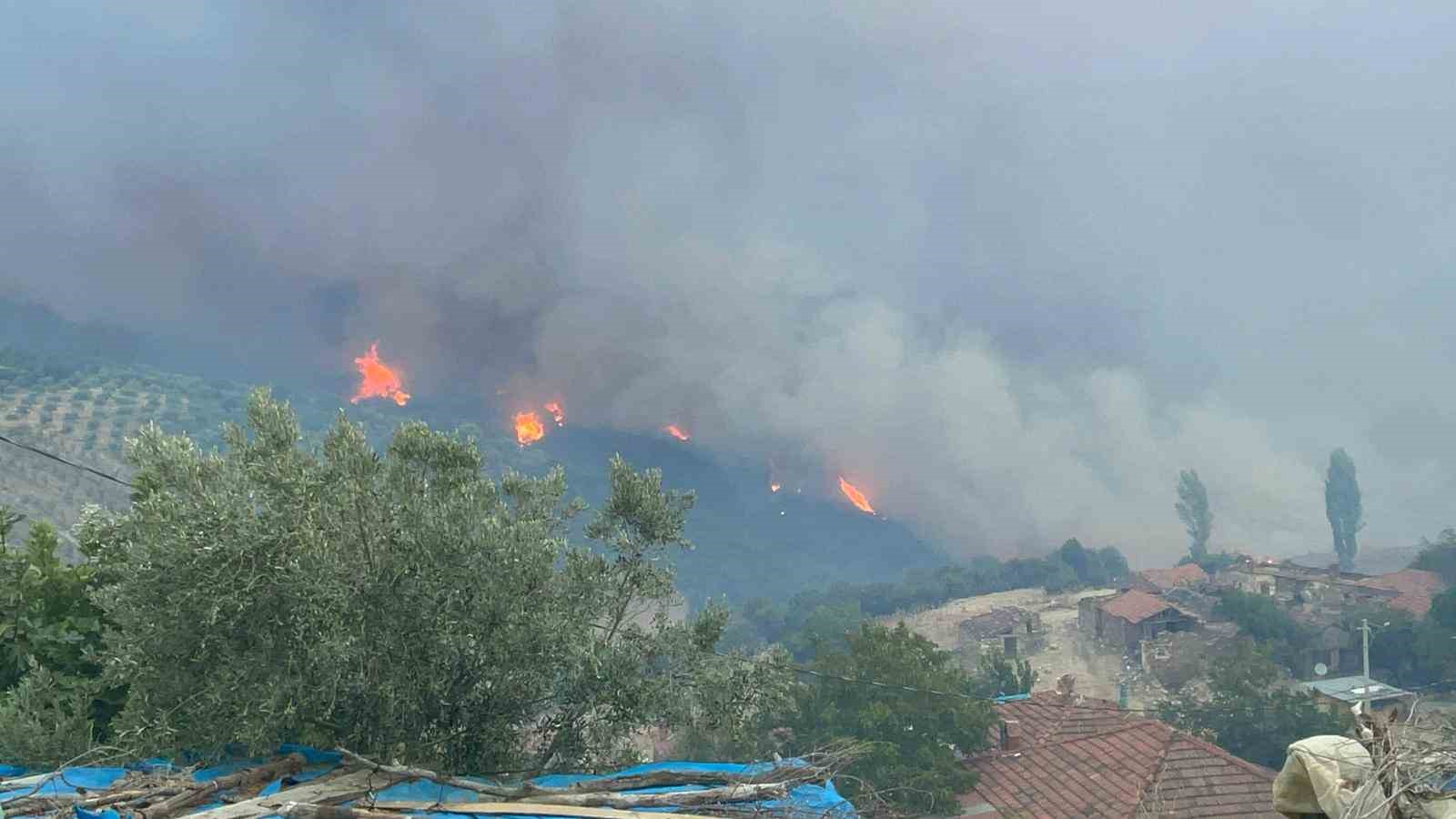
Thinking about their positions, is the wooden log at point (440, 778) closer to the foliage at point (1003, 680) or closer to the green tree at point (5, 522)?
the green tree at point (5, 522)

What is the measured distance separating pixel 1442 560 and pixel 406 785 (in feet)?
339

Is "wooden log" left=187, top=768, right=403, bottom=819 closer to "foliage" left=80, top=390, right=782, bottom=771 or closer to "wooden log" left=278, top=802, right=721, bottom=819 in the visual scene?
"wooden log" left=278, top=802, right=721, bottom=819

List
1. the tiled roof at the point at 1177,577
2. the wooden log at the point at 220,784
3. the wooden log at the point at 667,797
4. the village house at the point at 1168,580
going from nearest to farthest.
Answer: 1. the wooden log at the point at 220,784
2. the wooden log at the point at 667,797
3. the village house at the point at 1168,580
4. the tiled roof at the point at 1177,577

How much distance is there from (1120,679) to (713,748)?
45.8m

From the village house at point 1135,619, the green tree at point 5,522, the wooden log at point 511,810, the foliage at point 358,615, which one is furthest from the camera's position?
the village house at point 1135,619

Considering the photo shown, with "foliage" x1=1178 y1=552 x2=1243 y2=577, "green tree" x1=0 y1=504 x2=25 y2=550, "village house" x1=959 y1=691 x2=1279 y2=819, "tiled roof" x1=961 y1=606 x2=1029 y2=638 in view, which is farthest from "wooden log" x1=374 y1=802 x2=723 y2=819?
"foliage" x1=1178 y1=552 x2=1243 y2=577

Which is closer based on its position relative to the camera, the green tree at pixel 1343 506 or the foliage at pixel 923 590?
the foliage at pixel 923 590

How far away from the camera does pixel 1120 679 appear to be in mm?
67688

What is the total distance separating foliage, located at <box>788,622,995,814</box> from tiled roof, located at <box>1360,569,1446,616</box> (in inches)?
2164

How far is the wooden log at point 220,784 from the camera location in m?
10.0

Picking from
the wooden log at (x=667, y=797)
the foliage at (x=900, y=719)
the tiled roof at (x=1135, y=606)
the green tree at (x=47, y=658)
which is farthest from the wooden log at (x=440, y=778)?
the tiled roof at (x=1135, y=606)

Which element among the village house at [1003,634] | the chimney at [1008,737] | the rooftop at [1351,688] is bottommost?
the rooftop at [1351,688]

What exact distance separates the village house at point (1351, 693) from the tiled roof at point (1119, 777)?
1616cm

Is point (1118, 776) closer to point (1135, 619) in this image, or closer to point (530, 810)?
point (530, 810)
